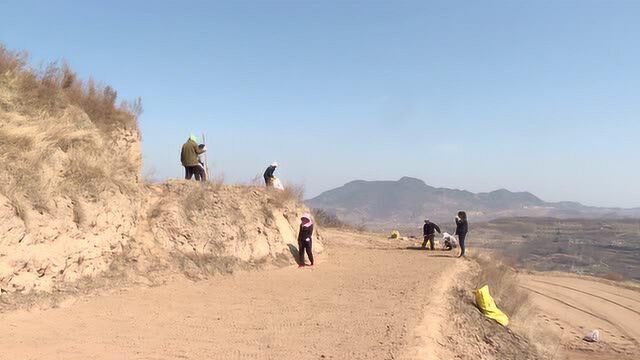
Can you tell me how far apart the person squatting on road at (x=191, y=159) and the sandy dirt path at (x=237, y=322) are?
3.76 metres

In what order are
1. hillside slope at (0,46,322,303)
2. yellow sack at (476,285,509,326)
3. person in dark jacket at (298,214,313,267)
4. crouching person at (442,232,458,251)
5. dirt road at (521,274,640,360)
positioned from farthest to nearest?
crouching person at (442,232,458,251), dirt road at (521,274,640,360), person in dark jacket at (298,214,313,267), yellow sack at (476,285,509,326), hillside slope at (0,46,322,303)

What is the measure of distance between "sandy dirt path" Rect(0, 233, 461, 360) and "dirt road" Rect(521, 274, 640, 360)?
23.0 feet

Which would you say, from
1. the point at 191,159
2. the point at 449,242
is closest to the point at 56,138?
the point at 191,159

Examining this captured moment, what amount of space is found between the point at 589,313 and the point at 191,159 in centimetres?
1751

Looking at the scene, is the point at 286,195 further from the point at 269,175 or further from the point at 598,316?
the point at 598,316

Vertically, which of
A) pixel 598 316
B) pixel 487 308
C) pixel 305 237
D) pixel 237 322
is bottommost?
pixel 598 316

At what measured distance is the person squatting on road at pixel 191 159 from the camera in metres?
13.3

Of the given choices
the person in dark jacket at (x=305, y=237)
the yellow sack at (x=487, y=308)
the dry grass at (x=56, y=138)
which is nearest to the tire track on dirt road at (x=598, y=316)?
the yellow sack at (x=487, y=308)

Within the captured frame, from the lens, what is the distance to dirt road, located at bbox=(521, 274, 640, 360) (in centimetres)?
1405

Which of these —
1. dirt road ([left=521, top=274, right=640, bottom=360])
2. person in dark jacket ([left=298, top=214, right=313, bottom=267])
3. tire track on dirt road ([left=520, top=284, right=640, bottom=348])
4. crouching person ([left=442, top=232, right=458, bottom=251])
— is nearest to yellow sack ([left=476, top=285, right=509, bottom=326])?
dirt road ([left=521, top=274, right=640, bottom=360])

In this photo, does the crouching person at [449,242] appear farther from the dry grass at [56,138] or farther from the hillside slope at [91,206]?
the dry grass at [56,138]

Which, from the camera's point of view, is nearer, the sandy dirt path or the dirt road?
the sandy dirt path

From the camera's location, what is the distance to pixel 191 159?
1328cm

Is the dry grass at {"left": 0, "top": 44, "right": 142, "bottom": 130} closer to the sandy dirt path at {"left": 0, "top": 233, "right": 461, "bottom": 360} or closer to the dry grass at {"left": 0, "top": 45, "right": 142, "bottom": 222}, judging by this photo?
the dry grass at {"left": 0, "top": 45, "right": 142, "bottom": 222}
